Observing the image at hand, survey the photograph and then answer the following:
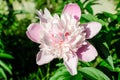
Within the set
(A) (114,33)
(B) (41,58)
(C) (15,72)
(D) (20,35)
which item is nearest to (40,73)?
(C) (15,72)

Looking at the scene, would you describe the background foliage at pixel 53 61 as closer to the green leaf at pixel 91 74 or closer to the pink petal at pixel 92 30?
the green leaf at pixel 91 74

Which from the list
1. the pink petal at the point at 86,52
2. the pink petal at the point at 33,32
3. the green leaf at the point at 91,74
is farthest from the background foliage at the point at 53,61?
the pink petal at the point at 33,32

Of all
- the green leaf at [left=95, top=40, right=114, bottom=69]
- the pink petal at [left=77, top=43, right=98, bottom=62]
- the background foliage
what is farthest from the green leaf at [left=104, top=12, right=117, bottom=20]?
the pink petal at [left=77, top=43, right=98, bottom=62]

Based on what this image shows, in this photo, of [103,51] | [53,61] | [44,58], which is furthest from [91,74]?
[53,61]

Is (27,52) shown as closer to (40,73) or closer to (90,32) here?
(40,73)

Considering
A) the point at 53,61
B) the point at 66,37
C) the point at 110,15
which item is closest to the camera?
the point at 66,37

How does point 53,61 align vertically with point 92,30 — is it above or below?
below

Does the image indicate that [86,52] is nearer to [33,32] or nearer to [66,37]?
[66,37]
